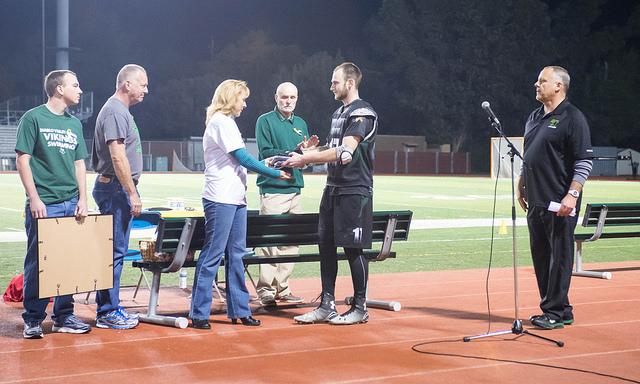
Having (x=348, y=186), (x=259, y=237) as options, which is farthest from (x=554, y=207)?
(x=259, y=237)

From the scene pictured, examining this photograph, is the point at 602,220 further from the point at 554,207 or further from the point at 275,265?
the point at 275,265

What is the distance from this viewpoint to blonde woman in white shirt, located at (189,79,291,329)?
7.87 m

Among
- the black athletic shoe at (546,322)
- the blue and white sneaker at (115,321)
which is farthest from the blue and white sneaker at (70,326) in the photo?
the black athletic shoe at (546,322)

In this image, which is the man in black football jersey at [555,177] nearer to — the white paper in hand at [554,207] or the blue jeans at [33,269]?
the white paper in hand at [554,207]

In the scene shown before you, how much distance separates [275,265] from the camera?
372 inches

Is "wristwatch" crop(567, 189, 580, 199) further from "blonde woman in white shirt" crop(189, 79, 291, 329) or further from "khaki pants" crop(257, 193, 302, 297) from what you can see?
"khaki pants" crop(257, 193, 302, 297)

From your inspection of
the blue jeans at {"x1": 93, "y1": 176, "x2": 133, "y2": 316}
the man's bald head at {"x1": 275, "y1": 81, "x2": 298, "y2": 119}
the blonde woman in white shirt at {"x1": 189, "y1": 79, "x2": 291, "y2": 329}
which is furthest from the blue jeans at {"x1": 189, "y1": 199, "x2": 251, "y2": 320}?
the man's bald head at {"x1": 275, "y1": 81, "x2": 298, "y2": 119}

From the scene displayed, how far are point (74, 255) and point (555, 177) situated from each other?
4129 mm

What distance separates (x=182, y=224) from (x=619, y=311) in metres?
4.33

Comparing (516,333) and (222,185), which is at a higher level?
(222,185)

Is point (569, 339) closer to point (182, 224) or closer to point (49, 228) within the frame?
point (182, 224)

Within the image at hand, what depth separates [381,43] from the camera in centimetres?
8331

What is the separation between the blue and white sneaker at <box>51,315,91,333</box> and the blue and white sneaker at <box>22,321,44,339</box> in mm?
240

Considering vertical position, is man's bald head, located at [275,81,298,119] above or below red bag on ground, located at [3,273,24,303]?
above
